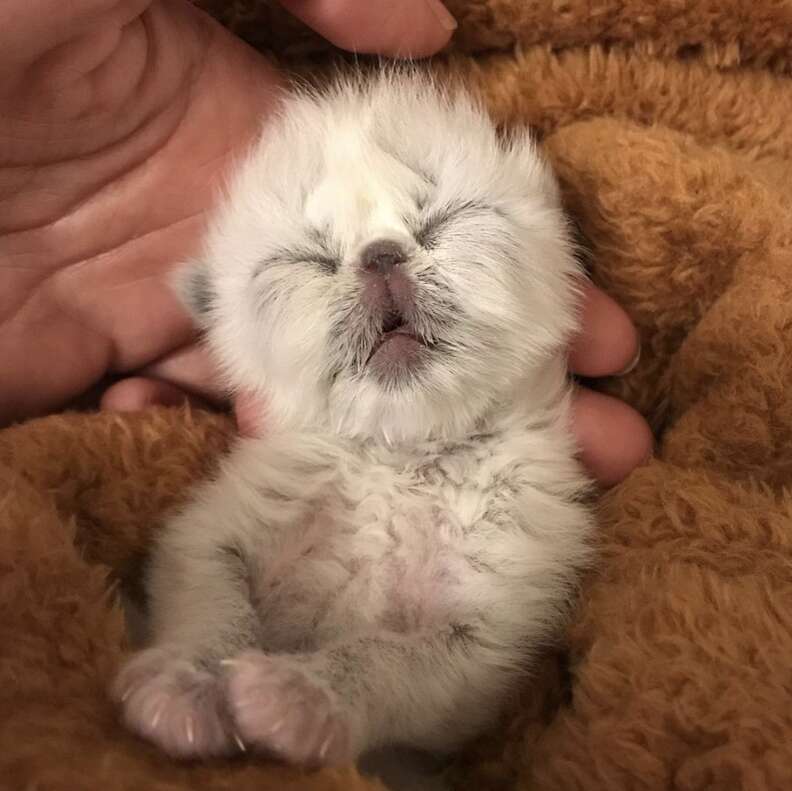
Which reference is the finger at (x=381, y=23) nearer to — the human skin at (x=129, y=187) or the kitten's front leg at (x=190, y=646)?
the human skin at (x=129, y=187)

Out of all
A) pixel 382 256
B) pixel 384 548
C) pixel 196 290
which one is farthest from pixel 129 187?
pixel 384 548

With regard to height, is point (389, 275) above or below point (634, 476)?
above

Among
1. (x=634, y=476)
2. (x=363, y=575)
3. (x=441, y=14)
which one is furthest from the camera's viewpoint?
(x=441, y=14)

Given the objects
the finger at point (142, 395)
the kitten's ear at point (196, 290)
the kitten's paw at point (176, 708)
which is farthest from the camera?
the finger at point (142, 395)

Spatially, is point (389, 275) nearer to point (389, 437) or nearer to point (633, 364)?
point (389, 437)

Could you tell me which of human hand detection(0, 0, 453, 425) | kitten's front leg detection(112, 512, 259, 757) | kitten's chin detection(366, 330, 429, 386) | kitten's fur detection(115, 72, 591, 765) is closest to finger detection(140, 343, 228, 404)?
human hand detection(0, 0, 453, 425)

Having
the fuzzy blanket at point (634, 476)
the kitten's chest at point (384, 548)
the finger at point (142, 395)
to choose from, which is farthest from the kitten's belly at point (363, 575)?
the finger at point (142, 395)

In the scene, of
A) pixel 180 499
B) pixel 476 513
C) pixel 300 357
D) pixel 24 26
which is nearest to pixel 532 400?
pixel 476 513
